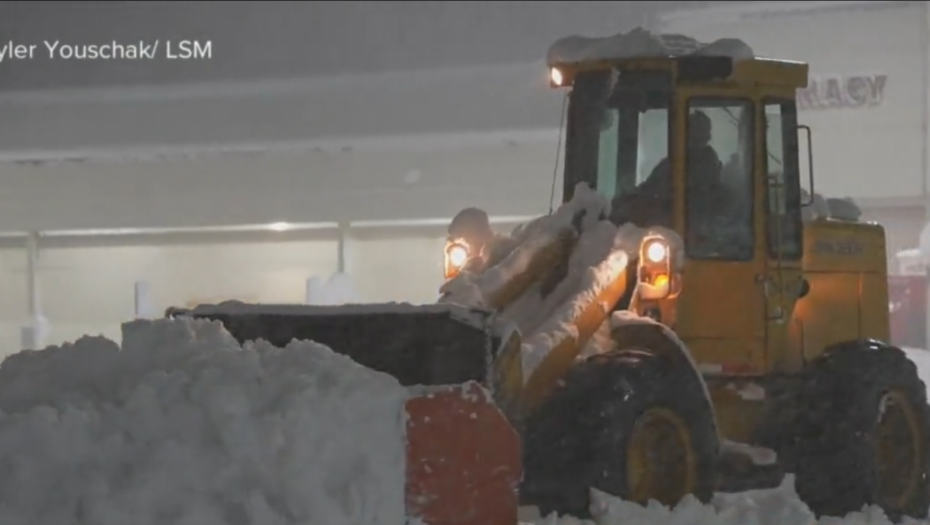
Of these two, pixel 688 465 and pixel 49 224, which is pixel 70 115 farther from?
pixel 688 465

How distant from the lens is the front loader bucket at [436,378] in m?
4.56

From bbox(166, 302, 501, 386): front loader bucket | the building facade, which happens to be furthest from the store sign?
bbox(166, 302, 501, 386): front loader bucket

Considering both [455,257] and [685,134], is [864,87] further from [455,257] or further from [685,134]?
[455,257]

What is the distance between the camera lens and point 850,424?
7.51 metres

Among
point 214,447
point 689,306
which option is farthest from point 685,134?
point 214,447

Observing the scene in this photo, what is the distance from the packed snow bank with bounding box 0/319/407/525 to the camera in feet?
14.0

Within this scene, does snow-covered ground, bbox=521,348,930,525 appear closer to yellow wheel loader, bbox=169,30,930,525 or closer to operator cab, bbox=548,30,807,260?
yellow wheel loader, bbox=169,30,930,525

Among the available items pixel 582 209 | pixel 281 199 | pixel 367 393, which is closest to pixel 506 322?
pixel 367 393

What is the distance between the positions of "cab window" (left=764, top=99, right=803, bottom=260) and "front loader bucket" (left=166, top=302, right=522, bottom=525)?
2.51 m

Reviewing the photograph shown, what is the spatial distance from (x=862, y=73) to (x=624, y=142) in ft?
39.4

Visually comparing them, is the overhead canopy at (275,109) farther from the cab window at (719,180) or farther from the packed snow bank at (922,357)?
the cab window at (719,180)

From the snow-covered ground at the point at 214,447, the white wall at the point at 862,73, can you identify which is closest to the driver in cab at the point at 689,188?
the snow-covered ground at the point at 214,447

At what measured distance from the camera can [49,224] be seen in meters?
18.5

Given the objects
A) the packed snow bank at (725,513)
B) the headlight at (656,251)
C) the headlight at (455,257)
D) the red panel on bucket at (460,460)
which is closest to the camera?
the red panel on bucket at (460,460)
